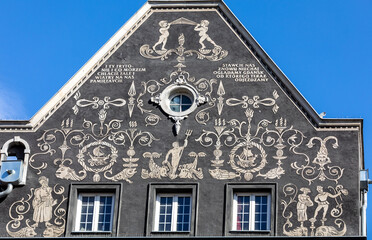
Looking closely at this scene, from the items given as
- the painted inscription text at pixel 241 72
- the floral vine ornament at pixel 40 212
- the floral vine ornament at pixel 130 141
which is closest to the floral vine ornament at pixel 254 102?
the painted inscription text at pixel 241 72

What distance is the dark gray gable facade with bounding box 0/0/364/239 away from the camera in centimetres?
4503

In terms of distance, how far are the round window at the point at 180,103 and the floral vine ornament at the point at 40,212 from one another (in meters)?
4.52

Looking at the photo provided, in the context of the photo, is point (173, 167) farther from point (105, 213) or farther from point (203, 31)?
point (203, 31)

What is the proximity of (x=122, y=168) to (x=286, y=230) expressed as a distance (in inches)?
221

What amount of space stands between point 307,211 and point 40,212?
826 cm

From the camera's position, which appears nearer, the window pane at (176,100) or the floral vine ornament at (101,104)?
the floral vine ornament at (101,104)

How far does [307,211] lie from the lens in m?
44.7

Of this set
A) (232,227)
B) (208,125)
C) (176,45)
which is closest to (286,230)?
(232,227)

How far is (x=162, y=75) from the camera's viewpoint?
47.9 m

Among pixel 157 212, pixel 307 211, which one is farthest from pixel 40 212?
pixel 307 211

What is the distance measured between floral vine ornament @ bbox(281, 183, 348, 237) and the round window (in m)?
4.43

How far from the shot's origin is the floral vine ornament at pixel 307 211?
145 ft

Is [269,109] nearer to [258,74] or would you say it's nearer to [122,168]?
[258,74]

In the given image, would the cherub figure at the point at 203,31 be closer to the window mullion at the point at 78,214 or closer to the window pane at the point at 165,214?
the window pane at the point at 165,214
